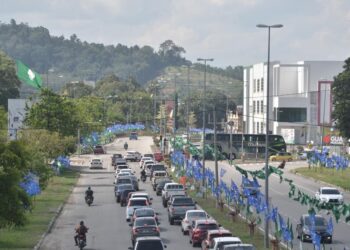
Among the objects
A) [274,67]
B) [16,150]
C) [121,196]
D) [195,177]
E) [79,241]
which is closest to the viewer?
[16,150]

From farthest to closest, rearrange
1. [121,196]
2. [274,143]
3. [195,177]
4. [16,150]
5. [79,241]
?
[274,143], [195,177], [121,196], [79,241], [16,150]

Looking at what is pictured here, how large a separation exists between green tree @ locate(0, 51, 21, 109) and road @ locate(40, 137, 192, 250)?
204 feet

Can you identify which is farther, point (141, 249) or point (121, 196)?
point (121, 196)

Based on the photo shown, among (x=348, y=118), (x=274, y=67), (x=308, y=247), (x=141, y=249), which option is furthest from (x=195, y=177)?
(x=274, y=67)

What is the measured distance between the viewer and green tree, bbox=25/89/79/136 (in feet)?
286

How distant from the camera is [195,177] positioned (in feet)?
252

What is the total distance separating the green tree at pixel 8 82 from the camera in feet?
468

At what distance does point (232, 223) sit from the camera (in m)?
48.9

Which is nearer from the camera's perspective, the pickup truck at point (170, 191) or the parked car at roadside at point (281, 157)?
the pickup truck at point (170, 191)

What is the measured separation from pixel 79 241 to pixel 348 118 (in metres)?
45.6

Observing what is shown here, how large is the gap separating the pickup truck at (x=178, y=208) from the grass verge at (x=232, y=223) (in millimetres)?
1696

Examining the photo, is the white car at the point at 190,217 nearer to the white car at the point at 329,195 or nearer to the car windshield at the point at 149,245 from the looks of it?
the car windshield at the point at 149,245

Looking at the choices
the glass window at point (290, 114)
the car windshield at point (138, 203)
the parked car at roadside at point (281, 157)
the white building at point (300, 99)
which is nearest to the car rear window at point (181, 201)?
the car windshield at point (138, 203)

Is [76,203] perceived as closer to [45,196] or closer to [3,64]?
[45,196]
